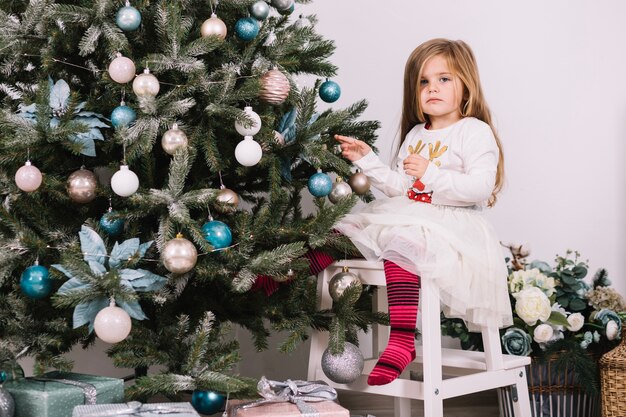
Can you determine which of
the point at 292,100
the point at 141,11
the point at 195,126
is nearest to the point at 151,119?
the point at 195,126

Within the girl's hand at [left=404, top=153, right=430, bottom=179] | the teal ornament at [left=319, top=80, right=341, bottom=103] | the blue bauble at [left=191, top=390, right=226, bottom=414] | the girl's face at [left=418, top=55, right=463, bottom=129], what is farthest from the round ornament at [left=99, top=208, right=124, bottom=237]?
the girl's face at [left=418, top=55, right=463, bottom=129]

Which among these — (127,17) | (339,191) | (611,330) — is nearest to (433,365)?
(339,191)

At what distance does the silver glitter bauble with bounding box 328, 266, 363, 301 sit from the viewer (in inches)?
68.8

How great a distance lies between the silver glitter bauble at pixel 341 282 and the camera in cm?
175

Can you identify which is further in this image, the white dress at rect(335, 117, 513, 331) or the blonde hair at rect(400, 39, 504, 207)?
the blonde hair at rect(400, 39, 504, 207)

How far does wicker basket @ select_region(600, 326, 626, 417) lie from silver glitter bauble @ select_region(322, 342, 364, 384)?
2.26ft

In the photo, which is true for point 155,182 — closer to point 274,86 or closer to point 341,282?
point 274,86

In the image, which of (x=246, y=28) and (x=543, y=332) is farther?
(x=543, y=332)

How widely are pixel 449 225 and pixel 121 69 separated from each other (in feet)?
2.74

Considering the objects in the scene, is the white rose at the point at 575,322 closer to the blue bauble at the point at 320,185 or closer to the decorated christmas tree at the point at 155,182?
the decorated christmas tree at the point at 155,182

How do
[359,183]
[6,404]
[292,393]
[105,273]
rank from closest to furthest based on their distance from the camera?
[6,404], [105,273], [292,393], [359,183]

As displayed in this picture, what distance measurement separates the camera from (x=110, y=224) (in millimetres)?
1570

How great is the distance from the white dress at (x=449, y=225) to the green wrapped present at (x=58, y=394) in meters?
0.65

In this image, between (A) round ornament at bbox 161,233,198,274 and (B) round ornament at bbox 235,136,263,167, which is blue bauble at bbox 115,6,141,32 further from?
(A) round ornament at bbox 161,233,198,274
